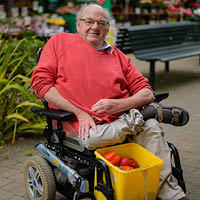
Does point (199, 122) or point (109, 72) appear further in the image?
point (199, 122)

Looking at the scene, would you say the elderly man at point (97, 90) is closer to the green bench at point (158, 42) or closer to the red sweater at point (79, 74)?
the red sweater at point (79, 74)

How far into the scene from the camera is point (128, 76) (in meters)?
3.21

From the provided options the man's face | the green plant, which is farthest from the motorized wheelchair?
the green plant

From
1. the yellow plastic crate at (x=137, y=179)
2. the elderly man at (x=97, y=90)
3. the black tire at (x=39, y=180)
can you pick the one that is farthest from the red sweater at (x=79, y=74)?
the black tire at (x=39, y=180)

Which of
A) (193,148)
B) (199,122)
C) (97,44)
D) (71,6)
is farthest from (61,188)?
(71,6)

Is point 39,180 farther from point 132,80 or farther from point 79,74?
point 132,80

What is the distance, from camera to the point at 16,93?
4.66 m

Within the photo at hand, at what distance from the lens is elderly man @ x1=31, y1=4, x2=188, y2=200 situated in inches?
108

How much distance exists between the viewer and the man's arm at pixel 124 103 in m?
2.84

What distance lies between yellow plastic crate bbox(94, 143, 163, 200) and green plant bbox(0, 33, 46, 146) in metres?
1.92

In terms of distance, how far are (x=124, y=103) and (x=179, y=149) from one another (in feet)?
5.38

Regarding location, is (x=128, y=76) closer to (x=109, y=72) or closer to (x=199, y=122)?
(x=109, y=72)

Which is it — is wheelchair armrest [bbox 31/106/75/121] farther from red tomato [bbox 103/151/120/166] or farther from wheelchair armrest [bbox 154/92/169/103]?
wheelchair armrest [bbox 154/92/169/103]

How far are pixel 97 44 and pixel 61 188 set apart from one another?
1.18m
